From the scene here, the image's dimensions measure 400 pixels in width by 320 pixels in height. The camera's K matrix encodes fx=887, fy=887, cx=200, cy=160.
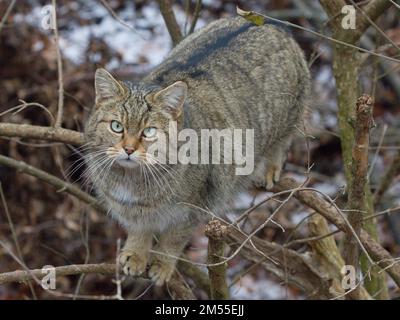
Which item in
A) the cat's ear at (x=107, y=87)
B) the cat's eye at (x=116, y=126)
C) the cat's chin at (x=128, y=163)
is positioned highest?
the cat's ear at (x=107, y=87)

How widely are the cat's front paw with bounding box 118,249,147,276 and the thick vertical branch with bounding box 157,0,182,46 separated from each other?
1420mm

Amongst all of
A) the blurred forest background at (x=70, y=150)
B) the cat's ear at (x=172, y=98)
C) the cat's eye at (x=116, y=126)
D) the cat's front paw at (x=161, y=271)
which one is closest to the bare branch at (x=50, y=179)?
the cat's front paw at (x=161, y=271)

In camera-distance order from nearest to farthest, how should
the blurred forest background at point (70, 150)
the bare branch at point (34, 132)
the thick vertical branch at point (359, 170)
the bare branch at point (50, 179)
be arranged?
1. the thick vertical branch at point (359, 170)
2. the bare branch at point (34, 132)
3. the bare branch at point (50, 179)
4. the blurred forest background at point (70, 150)

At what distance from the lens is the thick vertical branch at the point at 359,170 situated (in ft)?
10.5

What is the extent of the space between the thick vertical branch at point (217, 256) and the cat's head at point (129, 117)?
0.70 meters

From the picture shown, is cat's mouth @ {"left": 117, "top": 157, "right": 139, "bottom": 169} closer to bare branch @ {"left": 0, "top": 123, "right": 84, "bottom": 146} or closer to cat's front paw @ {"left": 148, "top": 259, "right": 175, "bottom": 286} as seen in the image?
bare branch @ {"left": 0, "top": 123, "right": 84, "bottom": 146}

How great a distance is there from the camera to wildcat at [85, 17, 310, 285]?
13.9 feet

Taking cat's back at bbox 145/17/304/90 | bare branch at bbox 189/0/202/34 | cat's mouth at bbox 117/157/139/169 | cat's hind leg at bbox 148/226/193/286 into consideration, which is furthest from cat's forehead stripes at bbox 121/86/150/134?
bare branch at bbox 189/0/202/34

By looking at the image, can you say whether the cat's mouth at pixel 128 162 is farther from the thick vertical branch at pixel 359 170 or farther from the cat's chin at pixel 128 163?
the thick vertical branch at pixel 359 170

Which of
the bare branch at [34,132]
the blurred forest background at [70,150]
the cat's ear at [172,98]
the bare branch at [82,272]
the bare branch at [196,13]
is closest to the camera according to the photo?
the bare branch at [82,272]

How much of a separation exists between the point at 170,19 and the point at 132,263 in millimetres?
1529

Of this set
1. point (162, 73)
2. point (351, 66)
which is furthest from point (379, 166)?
point (162, 73)

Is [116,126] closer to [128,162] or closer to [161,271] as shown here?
[128,162]

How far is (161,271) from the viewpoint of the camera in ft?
14.7
